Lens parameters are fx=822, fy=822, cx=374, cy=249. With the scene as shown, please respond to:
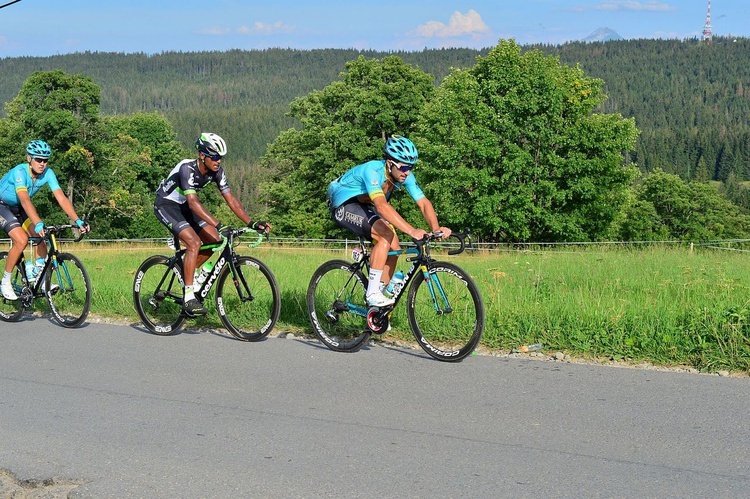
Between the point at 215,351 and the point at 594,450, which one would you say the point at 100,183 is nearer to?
the point at 215,351

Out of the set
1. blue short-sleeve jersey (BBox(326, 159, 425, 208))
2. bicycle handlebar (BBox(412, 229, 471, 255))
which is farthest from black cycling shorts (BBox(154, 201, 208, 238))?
bicycle handlebar (BBox(412, 229, 471, 255))

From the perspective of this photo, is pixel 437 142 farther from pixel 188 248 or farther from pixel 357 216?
pixel 357 216

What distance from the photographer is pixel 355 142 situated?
4688cm

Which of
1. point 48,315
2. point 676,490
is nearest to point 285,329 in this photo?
point 48,315

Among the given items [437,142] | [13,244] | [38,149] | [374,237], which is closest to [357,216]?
[374,237]

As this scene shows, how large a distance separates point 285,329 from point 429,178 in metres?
34.1

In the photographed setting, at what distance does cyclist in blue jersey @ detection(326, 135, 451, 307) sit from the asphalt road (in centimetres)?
81

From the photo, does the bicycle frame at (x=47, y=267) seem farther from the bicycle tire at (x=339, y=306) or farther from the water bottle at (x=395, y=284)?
the water bottle at (x=395, y=284)

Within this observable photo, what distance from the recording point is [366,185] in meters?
7.48

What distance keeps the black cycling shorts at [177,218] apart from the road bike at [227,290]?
0.28m

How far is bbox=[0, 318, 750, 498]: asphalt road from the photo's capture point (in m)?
4.23

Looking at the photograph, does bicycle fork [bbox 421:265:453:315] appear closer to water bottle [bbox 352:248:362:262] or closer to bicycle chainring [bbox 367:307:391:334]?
bicycle chainring [bbox 367:307:391:334]

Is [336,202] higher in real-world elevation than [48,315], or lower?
higher

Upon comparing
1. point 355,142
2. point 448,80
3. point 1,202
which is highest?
point 448,80
